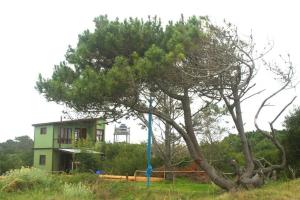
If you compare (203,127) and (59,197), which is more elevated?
(203,127)

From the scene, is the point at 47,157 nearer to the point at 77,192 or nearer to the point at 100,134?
the point at 100,134

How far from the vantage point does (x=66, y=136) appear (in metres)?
45.7

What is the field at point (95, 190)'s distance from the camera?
11711 millimetres

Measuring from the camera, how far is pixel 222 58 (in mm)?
13711

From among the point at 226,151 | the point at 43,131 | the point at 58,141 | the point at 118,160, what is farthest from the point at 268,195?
the point at 43,131

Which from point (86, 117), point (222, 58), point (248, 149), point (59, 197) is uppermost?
point (222, 58)

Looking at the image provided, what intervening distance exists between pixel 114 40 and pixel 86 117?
2.73 metres

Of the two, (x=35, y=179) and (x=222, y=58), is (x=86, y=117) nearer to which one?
(x=35, y=179)

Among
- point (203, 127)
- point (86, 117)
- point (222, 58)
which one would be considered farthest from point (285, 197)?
point (203, 127)

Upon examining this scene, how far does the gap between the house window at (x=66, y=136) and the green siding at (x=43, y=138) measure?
1.00 meters

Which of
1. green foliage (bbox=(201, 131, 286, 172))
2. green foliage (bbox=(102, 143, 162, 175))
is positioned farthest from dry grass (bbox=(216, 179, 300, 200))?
green foliage (bbox=(102, 143, 162, 175))

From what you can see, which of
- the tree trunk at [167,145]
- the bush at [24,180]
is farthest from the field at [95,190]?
the tree trunk at [167,145]

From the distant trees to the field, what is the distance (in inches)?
865

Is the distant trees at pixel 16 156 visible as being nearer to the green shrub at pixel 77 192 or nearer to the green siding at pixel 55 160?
the green siding at pixel 55 160
